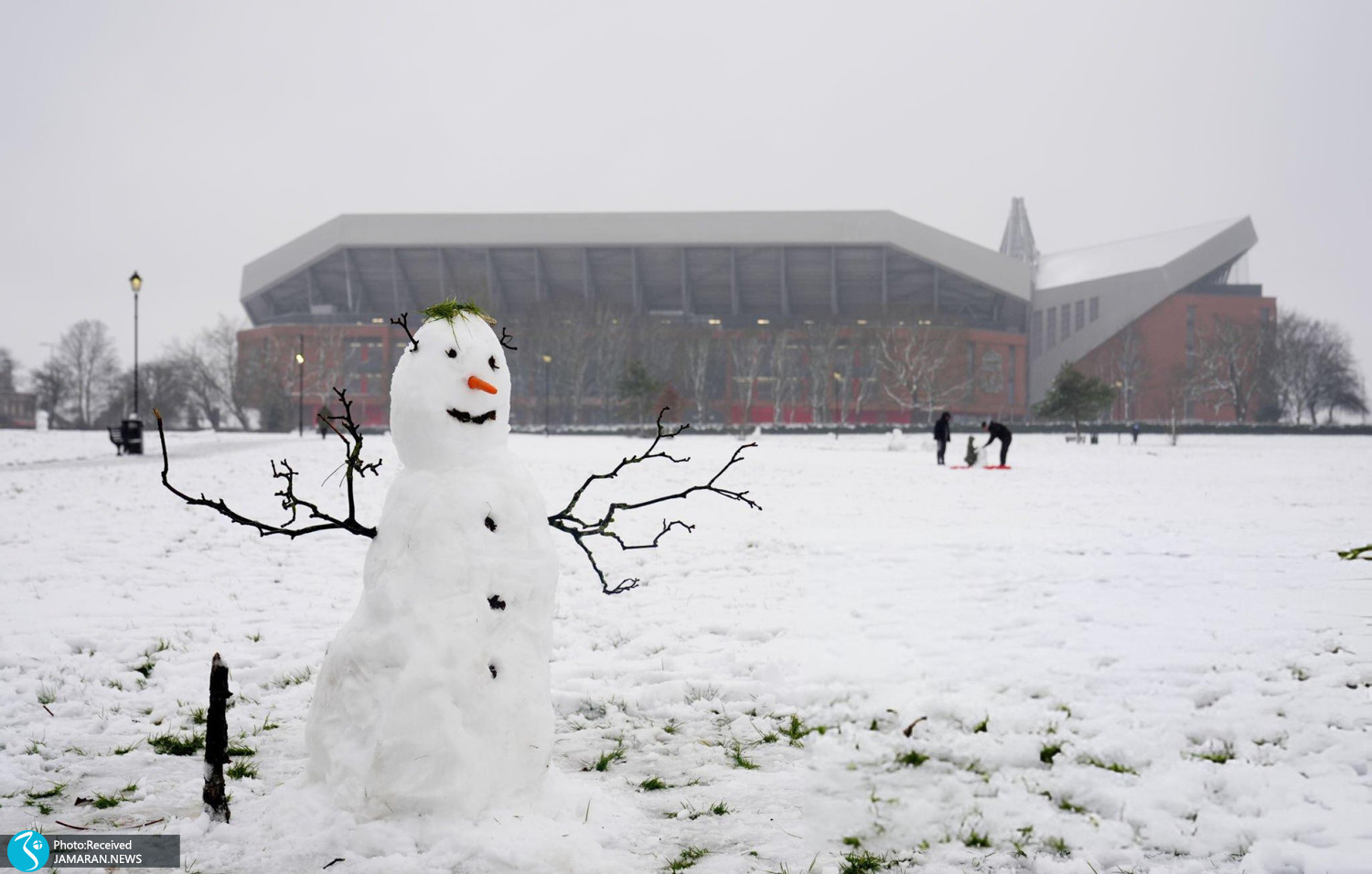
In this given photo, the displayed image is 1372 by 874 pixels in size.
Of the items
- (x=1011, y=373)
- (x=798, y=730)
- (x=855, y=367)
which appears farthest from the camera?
(x=1011, y=373)

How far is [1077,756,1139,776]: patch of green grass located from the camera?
13.2 feet

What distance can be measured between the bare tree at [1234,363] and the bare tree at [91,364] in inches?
3272

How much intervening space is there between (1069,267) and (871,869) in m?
87.5

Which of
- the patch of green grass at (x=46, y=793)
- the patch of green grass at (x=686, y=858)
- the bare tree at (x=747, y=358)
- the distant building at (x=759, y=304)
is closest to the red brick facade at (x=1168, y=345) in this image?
the distant building at (x=759, y=304)

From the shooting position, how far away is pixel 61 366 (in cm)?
6694

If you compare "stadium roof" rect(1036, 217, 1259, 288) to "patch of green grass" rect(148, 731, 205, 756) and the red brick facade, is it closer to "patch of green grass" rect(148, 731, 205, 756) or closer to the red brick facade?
the red brick facade

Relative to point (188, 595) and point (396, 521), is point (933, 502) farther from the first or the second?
point (396, 521)

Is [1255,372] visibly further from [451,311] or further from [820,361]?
[451,311]

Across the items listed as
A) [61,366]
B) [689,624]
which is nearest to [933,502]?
[689,624]

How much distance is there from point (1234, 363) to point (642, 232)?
44.9 meters

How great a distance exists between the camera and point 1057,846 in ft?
11.3

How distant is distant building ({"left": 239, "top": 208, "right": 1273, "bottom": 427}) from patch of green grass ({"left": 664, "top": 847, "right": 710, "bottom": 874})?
5670cm

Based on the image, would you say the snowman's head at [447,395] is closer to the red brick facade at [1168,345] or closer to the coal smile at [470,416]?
the coal smile at [470,416]

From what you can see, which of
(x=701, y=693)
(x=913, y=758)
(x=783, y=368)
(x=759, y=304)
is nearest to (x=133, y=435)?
(x=701, y=693)
